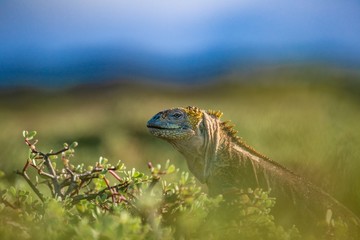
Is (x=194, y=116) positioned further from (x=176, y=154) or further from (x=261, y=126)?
(x=176, y=154)

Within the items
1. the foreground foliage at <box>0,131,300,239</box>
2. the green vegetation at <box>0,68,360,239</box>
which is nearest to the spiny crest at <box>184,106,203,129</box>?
the green vegetation at <box>0,68,360,239</box>

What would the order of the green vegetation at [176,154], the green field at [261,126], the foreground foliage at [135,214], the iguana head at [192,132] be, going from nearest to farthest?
the foreground foliage at [135,214], the green vegetation at [176,154], the green field at [261,126], the iguana head at [192,132]

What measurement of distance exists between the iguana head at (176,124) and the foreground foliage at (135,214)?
91.9 inches

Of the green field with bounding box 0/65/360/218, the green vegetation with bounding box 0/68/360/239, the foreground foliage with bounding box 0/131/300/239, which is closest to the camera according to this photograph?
the foreground foliage with bounding box 0/131/300/239

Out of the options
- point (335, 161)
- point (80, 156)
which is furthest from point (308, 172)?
point (80, 156)

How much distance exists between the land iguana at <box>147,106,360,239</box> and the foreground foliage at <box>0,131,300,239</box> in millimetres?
1470

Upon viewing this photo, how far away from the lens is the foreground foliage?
1.72 meters

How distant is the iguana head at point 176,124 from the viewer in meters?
4.81

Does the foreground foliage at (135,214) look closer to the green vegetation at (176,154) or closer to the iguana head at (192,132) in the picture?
the green vegetation at (176,154)

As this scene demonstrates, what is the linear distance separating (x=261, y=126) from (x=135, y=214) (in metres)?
4.05

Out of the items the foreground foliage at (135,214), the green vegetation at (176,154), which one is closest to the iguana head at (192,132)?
the green vegetation at (176,154)

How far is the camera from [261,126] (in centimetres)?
601

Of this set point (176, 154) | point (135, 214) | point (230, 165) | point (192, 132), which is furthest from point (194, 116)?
point (176, 154)

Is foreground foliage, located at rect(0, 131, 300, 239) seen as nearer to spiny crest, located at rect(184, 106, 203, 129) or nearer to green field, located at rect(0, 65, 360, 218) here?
green field, located at rect(0, 65, 360, 218)
